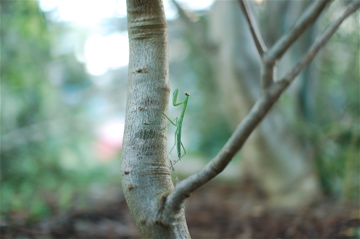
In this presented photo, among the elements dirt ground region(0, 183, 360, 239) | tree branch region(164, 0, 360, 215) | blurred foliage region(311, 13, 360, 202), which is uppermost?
blurred foliage region(311, 13, 360, 202)

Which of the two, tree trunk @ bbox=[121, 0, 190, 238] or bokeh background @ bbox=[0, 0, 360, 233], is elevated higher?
bokeh background @ bbox=[0, 0, 360, 233]

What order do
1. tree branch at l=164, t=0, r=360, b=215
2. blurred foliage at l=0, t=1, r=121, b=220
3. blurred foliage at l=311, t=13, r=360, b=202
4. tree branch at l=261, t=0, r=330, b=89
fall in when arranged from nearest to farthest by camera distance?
1. tree branch at l=164, t=0, r=360, b=215
2. tree branch at l=261, t=0, r=330, b=89
3. blurred foliage at l=311, t=13, r=360, b=202
4. blurred foliage at l=0, t=1, r=121, b=220

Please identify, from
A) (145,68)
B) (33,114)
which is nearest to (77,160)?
(33,114)

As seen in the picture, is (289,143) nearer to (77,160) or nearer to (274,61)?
(274,61)

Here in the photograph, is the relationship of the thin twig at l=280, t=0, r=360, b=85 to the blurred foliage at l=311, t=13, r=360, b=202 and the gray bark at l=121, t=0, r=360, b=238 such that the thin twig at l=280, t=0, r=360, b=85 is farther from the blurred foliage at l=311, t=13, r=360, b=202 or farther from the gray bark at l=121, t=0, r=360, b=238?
the blurred foliage at l=311, t=13, r=360, b=202

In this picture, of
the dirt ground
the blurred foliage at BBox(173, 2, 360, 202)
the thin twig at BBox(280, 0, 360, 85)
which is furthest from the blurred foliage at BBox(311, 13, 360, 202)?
the thin twig at BBox(280, 0, 360, 85)

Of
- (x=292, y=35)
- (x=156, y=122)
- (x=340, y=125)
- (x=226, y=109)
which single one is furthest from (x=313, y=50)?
(x=226, y=109)

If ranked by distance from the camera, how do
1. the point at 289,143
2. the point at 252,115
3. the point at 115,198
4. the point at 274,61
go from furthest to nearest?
the point at 115,198
the point at 289,143
the point at 274,61
the point at 252,115

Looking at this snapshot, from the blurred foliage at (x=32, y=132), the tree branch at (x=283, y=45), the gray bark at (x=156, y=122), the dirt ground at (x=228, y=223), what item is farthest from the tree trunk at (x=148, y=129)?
the blurred foliage at (x=32, y=132)
